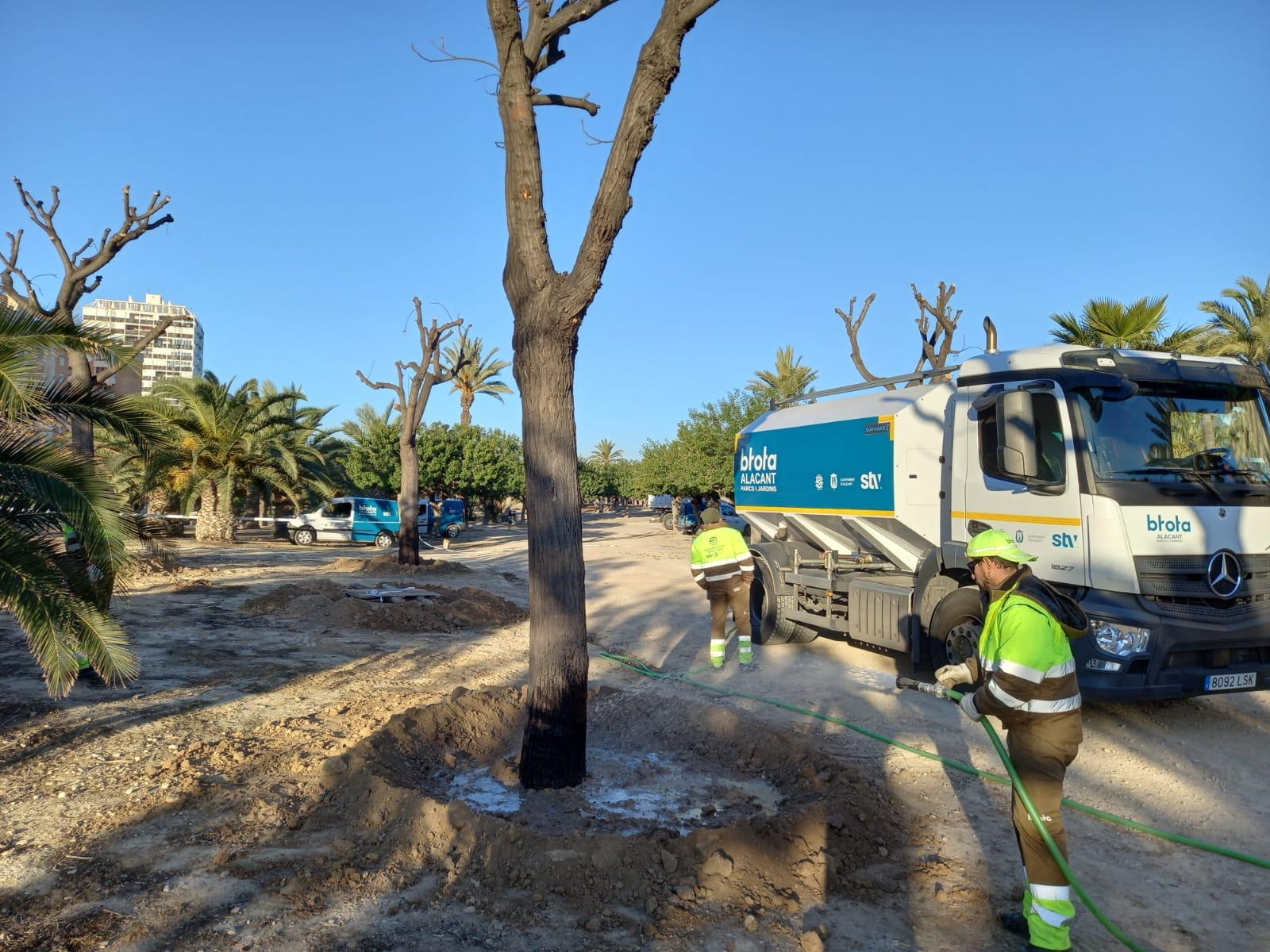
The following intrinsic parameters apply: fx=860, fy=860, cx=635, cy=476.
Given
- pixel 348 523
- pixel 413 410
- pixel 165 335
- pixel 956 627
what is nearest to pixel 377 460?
pixel 348 523

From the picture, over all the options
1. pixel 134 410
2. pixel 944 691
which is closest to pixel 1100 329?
pixel 944 691

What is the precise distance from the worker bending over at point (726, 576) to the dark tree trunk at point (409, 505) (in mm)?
12206

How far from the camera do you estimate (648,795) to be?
5754 mm

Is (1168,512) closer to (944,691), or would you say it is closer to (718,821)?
(944,691)

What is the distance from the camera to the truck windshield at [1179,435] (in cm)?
684

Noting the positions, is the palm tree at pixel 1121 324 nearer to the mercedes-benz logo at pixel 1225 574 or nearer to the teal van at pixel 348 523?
the mercedes-benz logo at pixel 1225 574

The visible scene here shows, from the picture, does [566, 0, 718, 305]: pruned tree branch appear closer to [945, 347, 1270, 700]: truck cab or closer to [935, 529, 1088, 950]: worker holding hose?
[935, 529, 1088, 950]: worker holding hose

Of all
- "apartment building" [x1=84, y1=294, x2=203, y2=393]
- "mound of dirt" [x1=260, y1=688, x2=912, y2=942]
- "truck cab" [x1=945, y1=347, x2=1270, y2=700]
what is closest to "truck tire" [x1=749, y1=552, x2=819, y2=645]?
"truck cab" [x1=945, y1=347, x2=1270, y2=700]

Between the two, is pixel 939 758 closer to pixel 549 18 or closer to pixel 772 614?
pixel 772 614

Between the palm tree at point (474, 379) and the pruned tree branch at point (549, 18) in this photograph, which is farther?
the palm tree at point (474, 379)

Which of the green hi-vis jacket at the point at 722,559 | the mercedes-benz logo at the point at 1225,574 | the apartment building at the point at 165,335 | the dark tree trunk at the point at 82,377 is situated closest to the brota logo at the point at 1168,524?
the mercedes-benz logo at the point at 1225,574

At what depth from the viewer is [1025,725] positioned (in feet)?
13.1

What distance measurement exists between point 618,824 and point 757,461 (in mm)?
7891

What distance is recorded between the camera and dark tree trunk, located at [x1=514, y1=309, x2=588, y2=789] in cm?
571
